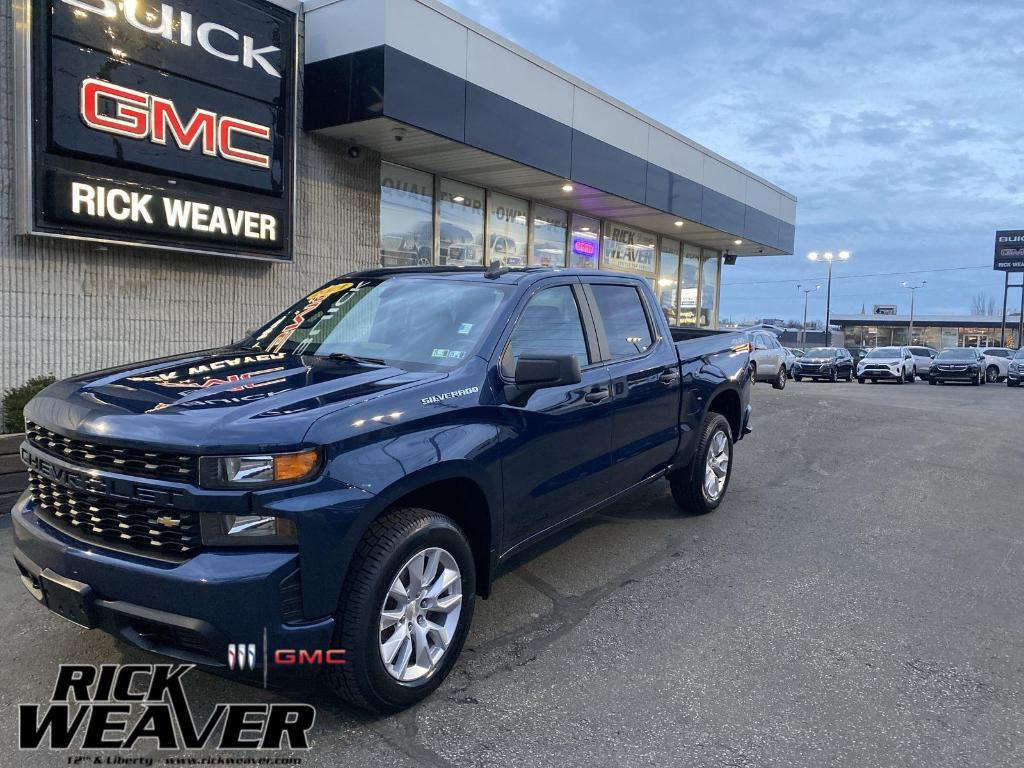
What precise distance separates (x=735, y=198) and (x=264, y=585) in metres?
18.7

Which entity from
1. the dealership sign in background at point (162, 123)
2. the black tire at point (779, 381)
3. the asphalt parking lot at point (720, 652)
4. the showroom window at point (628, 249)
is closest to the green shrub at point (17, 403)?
the dealership sign in background at point (162, 123)

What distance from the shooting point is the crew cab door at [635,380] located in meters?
4.68

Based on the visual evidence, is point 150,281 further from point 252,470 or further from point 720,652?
point 720,652

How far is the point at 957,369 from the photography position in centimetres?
3059

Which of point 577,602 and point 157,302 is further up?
point 157,302

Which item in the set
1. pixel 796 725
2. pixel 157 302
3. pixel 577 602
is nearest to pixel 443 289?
pixel 577 602

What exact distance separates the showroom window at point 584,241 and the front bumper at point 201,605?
46.6ft

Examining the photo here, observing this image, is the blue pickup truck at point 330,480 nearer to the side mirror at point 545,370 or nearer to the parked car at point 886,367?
the side mirror at point 545,370

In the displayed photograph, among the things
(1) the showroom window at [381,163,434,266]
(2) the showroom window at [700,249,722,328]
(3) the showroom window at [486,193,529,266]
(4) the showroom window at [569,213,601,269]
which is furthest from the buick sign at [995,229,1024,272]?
(1) the showroom window at [381,163,434,266]

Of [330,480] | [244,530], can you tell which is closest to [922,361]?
[330,480]

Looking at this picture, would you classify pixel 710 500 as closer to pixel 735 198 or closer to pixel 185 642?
pixel 185 642

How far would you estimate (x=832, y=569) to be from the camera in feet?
16.6

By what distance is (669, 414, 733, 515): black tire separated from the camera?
597 centimetres

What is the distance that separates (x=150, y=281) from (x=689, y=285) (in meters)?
16.4
